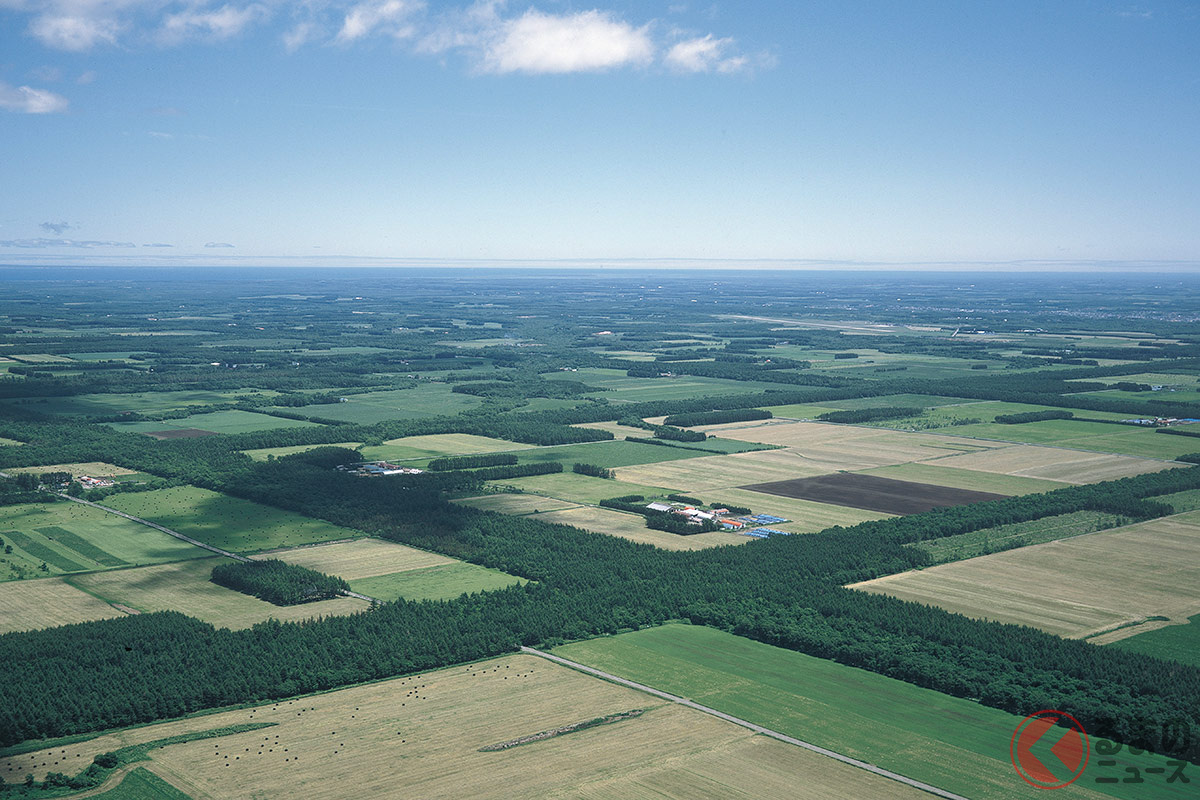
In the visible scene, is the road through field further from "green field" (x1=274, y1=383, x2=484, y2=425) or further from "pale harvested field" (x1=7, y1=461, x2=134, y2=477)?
"green field" (x1=274, y1=383, x2=484, y2=425)

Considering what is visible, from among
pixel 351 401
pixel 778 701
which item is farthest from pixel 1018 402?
pixel 778 701

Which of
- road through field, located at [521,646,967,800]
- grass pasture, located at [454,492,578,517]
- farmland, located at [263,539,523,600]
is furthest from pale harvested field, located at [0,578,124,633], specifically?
grass pasture, located at [454,492,578,517]

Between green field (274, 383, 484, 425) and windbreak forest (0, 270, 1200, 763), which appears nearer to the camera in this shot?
windbreak forest (0, 270, 1200, 763)

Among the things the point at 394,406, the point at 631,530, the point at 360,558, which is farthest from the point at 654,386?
the point at 360,558

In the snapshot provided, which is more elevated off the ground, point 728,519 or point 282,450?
point 728,519

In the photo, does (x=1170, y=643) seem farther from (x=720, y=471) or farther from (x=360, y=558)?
(x=720, y=471)

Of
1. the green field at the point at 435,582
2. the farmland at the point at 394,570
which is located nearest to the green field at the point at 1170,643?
the green field at the point at 435,582

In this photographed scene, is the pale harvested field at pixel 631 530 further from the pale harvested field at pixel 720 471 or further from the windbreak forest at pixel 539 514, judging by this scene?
the pale harvested field at pixel 720 471
